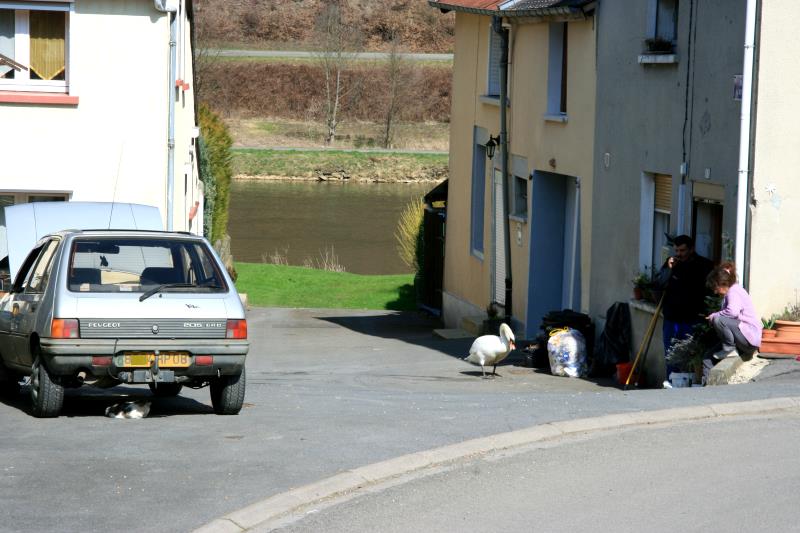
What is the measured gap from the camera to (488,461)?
29.4ft

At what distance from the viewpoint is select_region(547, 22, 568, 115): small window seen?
67.7 ft

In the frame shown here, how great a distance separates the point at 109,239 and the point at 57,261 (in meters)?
0.50

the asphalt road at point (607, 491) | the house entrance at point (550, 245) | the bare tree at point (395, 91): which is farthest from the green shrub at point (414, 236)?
the bare tree at point (395, 91)

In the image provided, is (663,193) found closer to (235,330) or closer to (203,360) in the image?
(235,330)

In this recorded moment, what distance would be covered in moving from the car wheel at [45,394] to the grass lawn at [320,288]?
1872 centimetres

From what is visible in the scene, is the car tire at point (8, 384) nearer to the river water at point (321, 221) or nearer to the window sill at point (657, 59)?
the window sill at point (657, 59)

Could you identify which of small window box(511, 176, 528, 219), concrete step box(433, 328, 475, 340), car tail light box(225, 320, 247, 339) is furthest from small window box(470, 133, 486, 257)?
car tail light box(225, 320, 247, 339)

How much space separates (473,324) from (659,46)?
895 centimetres

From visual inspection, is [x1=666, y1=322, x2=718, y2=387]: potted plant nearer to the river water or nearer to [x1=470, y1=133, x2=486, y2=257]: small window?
[x1=470, y1=133, x2=486, y2=257]: small window

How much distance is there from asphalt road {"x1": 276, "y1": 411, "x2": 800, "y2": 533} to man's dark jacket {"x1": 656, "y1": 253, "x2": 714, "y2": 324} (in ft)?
16.0

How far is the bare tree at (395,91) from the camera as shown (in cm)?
7031

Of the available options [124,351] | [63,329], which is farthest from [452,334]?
[63,329]

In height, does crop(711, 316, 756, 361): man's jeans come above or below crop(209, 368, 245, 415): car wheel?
above

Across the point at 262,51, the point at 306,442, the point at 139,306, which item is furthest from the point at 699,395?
the point at 262,51
